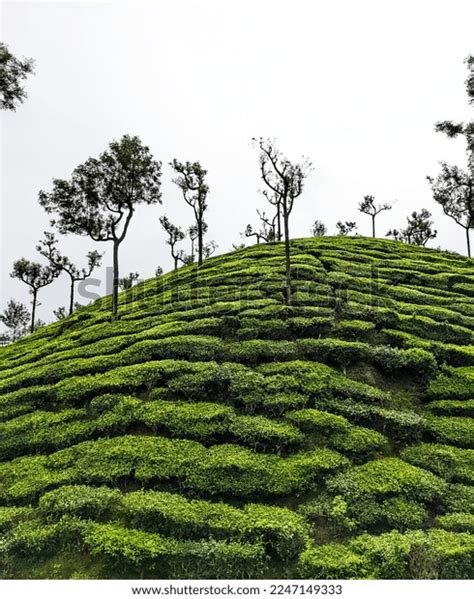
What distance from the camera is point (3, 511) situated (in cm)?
986

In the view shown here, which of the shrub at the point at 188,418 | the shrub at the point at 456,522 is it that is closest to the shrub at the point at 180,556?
the shrub at the point at 188,418

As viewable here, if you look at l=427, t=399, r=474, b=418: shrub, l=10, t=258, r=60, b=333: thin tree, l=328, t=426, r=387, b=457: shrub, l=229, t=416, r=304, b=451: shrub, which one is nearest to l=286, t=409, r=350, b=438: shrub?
l=328, t=426, r=387, b=457: shrub

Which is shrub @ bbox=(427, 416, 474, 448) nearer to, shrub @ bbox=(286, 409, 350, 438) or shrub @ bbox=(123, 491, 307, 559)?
shrub @ bbox=(286, 409, 350, 438)

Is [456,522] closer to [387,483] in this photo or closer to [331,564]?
[387,483]

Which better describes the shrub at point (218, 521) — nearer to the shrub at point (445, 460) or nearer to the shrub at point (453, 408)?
the shrub at point (445, 460)

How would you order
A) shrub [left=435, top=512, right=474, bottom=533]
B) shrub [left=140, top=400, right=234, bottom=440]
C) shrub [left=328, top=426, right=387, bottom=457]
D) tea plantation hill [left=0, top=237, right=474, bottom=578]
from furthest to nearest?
shrub [left=140, top=400, right=234, bottom=440] → shrub [left=328, top=426, right=387, bottom=457] → shrub [left=435, top=512, right=474, bottom=533] → tea plantation hill [left=0, top=237, right=474, bottom=578]

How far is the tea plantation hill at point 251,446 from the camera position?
826 cm

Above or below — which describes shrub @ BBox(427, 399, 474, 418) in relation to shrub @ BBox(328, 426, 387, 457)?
above

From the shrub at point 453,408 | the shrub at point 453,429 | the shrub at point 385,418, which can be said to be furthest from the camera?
the shrub at point 453,408

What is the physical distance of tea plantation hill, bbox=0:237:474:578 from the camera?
8.26m

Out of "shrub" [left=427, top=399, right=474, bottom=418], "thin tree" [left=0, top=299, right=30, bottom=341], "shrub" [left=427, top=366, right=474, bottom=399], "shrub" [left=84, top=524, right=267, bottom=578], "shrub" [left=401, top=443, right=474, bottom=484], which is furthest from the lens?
"thin tree" [left=0, top=299, right=30, bottom=341]

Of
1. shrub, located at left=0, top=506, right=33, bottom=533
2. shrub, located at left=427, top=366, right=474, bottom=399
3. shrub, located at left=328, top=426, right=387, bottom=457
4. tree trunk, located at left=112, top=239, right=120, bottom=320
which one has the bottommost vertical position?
shrub, located at left=0, top=506, right=33, bottom=533

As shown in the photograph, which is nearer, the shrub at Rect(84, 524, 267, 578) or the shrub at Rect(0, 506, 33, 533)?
the shrub at Rect(84, 524, 267, 578)

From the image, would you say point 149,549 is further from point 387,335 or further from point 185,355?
point 387,335
